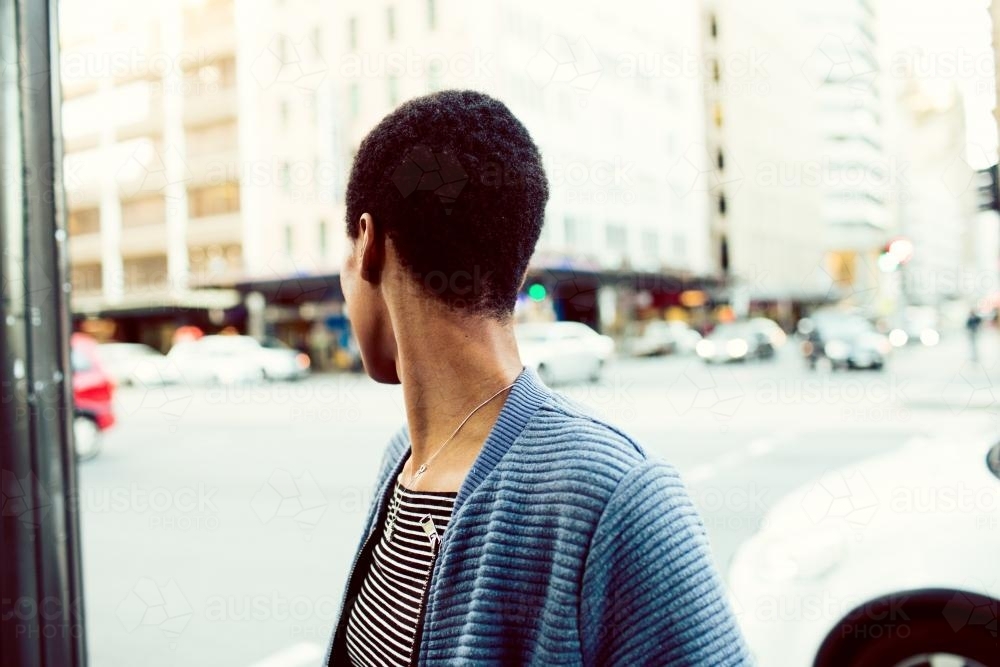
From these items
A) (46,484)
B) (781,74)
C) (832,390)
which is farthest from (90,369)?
(781,74)

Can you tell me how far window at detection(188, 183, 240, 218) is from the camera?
32.7 m

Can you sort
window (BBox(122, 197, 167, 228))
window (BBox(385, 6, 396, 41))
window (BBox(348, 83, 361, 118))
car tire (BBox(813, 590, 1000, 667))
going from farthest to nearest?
window (BBox(122, 197, 167, 228)), window (BBox(385, 6, 396, 41)), window (BBox(348, 83, 361, 118)), car tire (BBox(813, 590, 1000, 667))

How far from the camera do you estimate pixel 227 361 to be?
22.9 m

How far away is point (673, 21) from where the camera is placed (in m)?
44.6

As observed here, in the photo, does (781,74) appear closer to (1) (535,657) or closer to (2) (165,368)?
(2) (165,368)

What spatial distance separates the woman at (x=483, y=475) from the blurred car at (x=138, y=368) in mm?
23876

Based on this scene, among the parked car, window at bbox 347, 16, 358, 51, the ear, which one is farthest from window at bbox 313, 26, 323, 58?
the ear

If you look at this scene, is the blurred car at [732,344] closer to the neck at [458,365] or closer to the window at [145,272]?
the window at [145,272]

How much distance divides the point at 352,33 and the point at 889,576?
29.0 metres

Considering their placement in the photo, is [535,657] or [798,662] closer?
[535,657]

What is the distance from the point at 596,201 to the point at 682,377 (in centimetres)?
1477

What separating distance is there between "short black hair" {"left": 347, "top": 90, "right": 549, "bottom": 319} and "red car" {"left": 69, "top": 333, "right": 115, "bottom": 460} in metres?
9.67

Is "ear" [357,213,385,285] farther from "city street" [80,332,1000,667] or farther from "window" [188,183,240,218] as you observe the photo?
"window" [188,183,240,218]

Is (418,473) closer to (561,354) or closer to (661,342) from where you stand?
(561,354)
